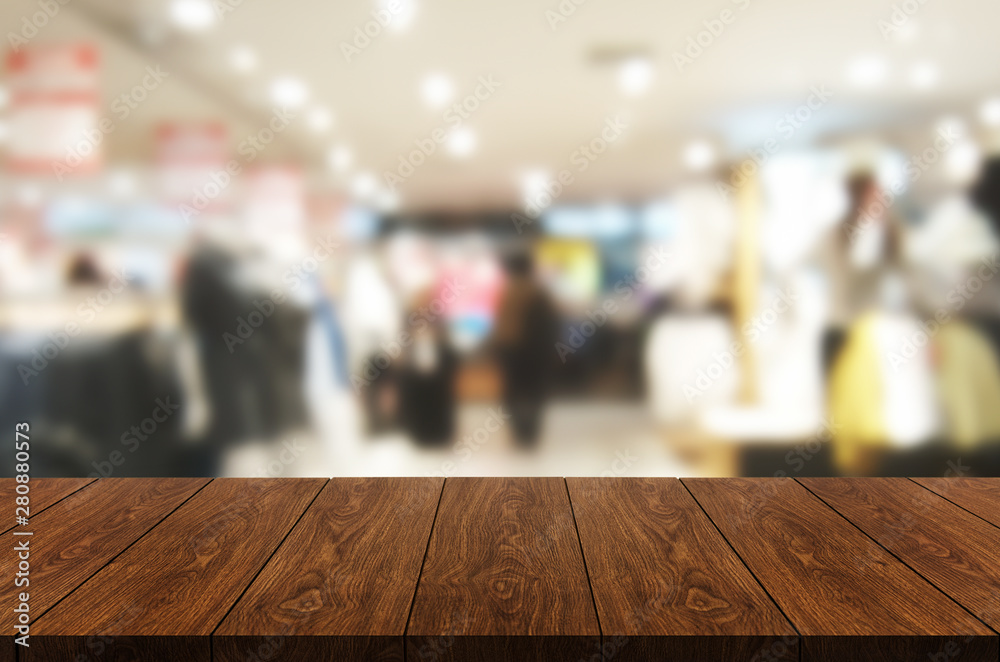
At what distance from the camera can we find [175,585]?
3.91 ft

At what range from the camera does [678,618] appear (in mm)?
1069

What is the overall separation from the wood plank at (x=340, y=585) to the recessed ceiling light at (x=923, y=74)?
1.80 meters

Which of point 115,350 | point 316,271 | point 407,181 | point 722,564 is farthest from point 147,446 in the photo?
point 722,564

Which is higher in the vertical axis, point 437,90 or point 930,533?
point 437,90

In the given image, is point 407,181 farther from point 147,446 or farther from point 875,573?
point 875,573

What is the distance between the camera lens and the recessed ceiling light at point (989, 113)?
2279 millimetres

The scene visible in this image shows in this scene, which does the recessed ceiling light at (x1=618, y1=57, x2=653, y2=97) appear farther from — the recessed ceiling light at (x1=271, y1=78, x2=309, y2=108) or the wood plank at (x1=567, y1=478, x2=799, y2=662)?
the wood plank at (x1=567, y1=478, x2=799, y2=662)

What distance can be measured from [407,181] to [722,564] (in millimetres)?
1460
